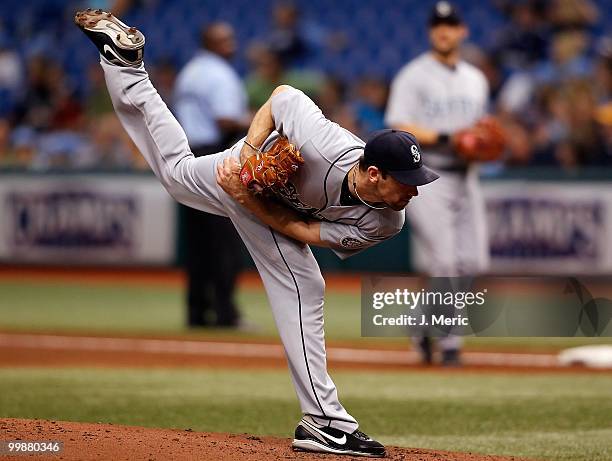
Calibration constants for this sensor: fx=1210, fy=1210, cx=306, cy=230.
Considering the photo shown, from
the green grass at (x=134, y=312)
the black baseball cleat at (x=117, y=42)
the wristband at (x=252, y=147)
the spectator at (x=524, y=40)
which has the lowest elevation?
the green grass at (x=134, y=312)

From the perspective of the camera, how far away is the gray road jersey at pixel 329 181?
4922 millimetres

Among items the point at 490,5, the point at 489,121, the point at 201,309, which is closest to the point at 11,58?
the point at 490,5

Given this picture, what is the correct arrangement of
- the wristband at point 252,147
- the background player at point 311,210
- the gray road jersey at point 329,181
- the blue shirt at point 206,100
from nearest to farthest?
the background player at point 311,210 → the gray road jersey at point 329,181 → the wristband at point 252,147 → the blue shirt at point 206,100

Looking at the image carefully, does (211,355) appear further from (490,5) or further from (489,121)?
(490,5)

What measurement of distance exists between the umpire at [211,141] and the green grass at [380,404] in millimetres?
2043

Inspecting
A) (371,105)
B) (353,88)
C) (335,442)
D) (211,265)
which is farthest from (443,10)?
(353,88)

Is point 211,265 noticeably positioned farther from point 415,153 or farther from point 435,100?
point 415,153

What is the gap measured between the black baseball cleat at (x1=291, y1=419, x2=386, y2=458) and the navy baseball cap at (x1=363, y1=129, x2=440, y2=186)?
1.12m

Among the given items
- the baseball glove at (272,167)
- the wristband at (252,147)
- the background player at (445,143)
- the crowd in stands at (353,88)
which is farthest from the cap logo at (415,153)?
the crowd in stands at (353,88)

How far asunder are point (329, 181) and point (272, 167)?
0.83 ft

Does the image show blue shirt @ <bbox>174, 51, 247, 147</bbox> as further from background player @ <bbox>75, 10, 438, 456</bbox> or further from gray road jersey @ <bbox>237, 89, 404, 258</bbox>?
gray road jersey @ <bbox>237, 89, 404, 258</bbox>

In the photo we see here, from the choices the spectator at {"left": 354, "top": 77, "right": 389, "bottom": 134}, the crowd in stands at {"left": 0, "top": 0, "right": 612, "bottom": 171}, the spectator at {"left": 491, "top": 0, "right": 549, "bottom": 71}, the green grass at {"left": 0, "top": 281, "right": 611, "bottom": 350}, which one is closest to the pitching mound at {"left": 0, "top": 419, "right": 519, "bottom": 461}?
the green grass at {"left": 0, "top": 281, "right": 611, "bottom": 350}

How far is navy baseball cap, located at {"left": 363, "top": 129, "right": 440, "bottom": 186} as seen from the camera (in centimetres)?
466

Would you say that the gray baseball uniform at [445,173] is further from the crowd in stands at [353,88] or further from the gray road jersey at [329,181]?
the crowd in stands at [353,88]
